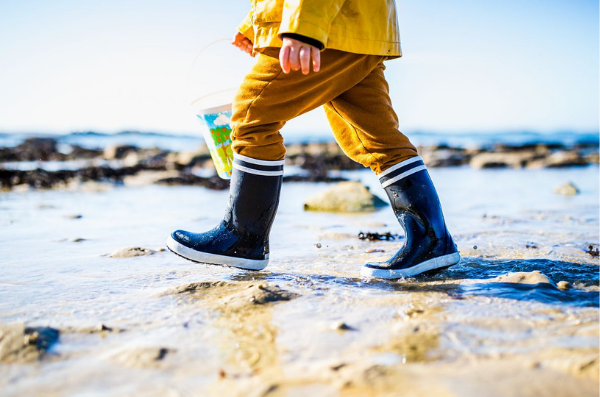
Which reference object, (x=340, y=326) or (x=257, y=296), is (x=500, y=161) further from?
(x=340, y=326)

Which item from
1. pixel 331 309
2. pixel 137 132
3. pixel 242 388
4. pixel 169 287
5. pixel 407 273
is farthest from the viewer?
pixel 137 132

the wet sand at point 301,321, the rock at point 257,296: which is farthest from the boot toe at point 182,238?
the rock at point 257,296

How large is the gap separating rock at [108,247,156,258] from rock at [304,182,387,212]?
248 centimetres

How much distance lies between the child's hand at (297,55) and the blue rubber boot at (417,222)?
77 cm

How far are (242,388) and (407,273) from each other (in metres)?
1.34

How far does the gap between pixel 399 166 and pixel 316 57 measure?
763 millimetres

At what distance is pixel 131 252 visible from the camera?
3191mm

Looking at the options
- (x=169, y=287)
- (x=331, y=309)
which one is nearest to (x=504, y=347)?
(x=331, y=309)

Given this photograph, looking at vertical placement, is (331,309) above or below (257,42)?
below

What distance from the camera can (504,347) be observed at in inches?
64.3

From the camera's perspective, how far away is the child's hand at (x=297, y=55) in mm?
2203

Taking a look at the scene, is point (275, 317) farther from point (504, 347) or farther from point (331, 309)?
point (504, 347)

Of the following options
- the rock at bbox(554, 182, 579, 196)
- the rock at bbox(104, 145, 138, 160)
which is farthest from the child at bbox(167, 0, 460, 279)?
the rock at bbox(104, 145, 138, 160)

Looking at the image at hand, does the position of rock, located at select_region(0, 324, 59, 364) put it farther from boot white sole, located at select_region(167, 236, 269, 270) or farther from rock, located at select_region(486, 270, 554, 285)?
rock, located at select_region(486, 270, 554, 285)
